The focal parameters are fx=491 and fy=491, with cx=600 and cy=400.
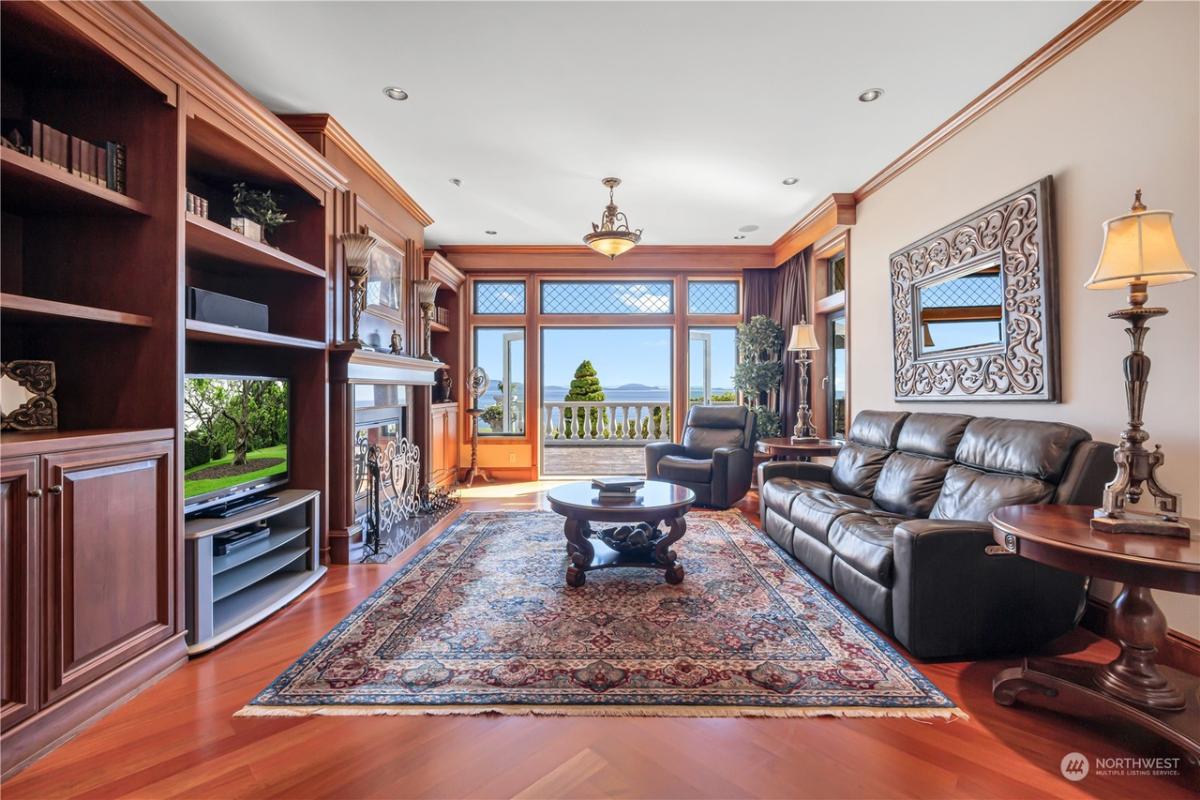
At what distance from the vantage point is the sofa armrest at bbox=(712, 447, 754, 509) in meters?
4.51

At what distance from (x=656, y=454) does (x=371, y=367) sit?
106 inches

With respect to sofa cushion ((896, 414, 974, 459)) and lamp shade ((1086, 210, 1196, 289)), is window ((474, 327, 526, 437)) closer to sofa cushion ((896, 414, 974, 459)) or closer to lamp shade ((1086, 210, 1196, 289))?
sofa cushion ((896, 414, 974, 459))

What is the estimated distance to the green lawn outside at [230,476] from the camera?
2188mm

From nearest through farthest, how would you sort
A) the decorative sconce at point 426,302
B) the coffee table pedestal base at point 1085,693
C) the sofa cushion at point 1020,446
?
the coffee table pedestal base at point 1085,693, the sofa cushion at point 1020,446, the decorative sconce at point 426,302

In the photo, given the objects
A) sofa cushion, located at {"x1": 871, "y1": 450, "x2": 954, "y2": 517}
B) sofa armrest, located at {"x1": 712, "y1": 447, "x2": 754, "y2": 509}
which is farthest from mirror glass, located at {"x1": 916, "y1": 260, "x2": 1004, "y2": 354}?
sofa armrest, located at {"x1": 712, "y1": 447, "x2": 754, "y2": 509}

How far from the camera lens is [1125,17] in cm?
211

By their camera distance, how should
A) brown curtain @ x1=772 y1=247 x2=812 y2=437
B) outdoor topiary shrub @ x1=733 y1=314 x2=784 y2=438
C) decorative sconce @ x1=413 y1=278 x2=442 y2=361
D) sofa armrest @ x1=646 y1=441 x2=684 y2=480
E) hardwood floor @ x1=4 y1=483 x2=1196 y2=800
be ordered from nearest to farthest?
1. hardwood floor @ x1=4 y1=483 x2=1196 y2=800
2. decorative sconce @ x1=413 y1=278 x2=442 y2=361
3. sofa armrest @ x1=646 y1=441 x2=684 y2=480
4. brown curtain @ x1=772 y1=247 x2=812 y2=437
5. outdoor topiary shrub @ x1=733 y1=314 x2=784 y2=438

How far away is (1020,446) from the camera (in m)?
2.29

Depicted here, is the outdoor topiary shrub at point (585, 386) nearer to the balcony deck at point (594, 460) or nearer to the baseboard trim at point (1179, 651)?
the balcony deck at point (594, 460)

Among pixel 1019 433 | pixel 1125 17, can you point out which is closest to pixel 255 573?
pixel 1019 433

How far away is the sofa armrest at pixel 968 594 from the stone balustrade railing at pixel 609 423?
17.9 ft

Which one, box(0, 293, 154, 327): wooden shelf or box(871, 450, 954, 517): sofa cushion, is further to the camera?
box(871, 450, 954, 517): sofa cushion

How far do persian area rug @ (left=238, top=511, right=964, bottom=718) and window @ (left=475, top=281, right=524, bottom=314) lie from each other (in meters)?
3.77

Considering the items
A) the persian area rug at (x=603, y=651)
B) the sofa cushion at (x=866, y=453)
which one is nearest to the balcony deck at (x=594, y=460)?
the sofa cushion at (x=866, y=453)
